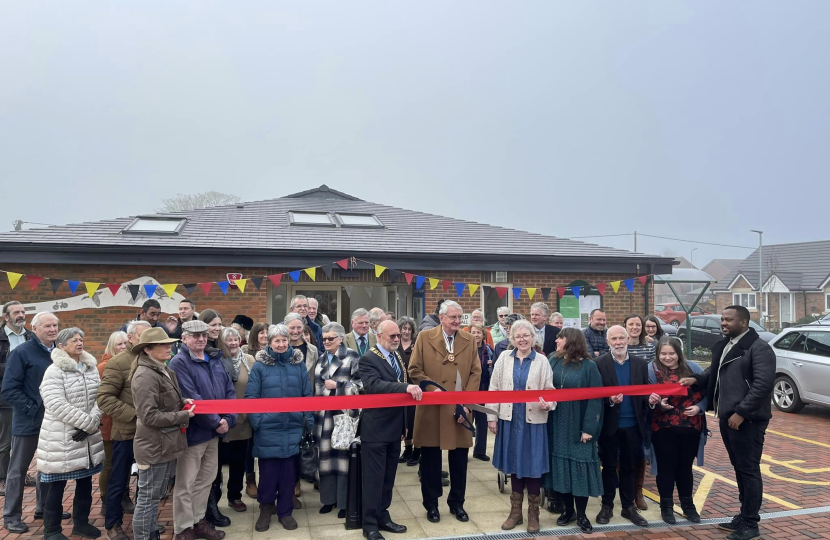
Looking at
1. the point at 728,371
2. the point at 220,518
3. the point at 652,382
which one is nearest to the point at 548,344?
the point at 652,382

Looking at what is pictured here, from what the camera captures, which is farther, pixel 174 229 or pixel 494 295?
pixel 494 295

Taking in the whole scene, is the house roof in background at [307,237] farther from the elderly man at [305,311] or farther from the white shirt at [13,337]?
the white shirt at [13,337]

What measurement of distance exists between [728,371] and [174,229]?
9.87 m

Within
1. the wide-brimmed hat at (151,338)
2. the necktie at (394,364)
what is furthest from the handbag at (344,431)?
the wide-brimmed hat at (151,338)

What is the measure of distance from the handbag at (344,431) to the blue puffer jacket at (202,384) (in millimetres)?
851

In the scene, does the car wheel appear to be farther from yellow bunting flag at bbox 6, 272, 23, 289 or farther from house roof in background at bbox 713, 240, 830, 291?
house roof in background at bbox 713, 240, 830, 291

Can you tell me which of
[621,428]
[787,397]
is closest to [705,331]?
[787,397]

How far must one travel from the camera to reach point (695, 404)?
4902 mm

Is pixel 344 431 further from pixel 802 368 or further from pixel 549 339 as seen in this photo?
pixel 802 368

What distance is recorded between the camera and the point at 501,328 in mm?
7398

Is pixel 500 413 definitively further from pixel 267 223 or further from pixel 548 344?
pixel 267 223

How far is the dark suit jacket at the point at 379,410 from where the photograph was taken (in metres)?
4.57

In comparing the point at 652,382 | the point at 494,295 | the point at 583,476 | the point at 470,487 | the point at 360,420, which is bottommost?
the point at 470,487

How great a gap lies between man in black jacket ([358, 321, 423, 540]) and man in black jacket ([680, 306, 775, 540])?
258 cm
